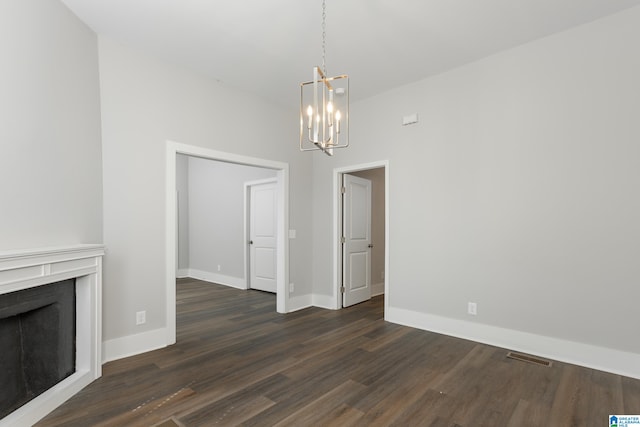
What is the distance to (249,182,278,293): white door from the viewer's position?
591 cm

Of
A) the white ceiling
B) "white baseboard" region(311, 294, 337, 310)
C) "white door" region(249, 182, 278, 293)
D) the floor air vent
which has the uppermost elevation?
the white ceiling

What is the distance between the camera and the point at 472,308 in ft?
11.6

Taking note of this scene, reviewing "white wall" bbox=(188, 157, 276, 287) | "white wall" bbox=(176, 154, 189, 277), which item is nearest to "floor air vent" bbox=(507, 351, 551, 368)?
"white wall" bbox=(188, 157, 276, 287)

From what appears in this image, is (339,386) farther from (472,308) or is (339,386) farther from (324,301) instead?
(324,301)

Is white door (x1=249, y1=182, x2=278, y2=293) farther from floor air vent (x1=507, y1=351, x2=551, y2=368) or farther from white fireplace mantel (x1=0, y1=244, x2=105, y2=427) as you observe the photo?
floor air vent (x1=507, y1=351, x2=551, y2=368)

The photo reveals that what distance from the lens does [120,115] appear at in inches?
121

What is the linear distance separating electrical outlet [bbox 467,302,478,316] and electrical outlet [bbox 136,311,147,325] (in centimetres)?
342

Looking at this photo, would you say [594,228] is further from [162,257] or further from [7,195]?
[7,195]

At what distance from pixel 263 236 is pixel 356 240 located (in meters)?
1.89

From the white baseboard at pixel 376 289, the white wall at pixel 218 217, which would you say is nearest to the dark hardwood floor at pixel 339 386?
the white baseboard at pixel 376 289

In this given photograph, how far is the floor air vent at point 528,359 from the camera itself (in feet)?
9.57

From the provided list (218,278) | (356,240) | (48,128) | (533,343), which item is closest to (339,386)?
(533,343)

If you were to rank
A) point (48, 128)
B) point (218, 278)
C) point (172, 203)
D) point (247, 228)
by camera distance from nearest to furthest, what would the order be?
point (48, 128) < point (172, 203) < point (247, 228) < point (218, 278)

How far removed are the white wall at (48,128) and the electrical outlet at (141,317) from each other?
83cm
